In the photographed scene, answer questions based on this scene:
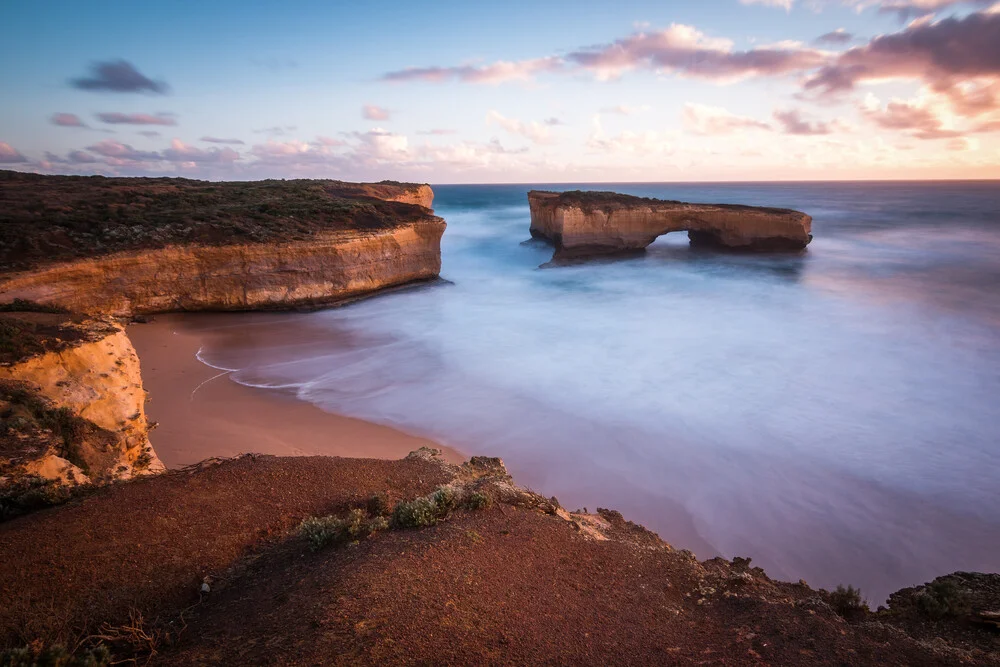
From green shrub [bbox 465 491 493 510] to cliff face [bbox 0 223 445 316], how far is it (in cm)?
1413

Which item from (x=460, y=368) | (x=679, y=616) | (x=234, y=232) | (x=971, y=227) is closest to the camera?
(x=679, y=616)

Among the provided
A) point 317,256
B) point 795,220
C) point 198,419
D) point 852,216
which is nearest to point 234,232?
point 317,256

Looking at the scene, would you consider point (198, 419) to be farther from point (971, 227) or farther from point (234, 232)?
point (971, 227)

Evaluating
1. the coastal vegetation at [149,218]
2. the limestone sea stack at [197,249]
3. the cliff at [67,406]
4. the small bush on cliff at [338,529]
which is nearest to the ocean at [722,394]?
the limestone sea stack at [197,249]

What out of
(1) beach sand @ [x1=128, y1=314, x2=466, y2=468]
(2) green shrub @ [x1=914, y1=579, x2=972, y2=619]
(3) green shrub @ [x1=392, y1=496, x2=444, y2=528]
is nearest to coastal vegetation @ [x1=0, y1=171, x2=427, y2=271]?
(1) beach sand @ [x1=128, y1=314, x2=466, y2=468]

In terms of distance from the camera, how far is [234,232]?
1739 centimetres

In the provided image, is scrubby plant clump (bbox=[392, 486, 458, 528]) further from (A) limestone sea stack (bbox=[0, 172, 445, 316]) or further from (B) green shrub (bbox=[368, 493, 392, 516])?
(A) limestone sea stack (bbox=[0, 172, 445, 316])

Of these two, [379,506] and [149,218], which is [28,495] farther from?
[149,218]

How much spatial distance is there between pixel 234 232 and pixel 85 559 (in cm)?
1552

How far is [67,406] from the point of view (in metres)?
6.21

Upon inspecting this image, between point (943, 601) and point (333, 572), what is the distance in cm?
571

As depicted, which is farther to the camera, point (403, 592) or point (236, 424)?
point (236, 424)

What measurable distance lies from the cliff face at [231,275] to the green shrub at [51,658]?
44.8 feet

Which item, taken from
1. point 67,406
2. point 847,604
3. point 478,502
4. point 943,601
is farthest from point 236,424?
point 943,601
